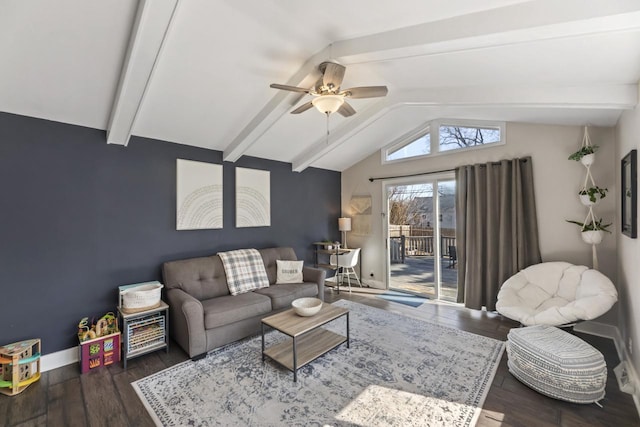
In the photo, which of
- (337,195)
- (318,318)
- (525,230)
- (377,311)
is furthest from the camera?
(337,195)

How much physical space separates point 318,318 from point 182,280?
1693 mm

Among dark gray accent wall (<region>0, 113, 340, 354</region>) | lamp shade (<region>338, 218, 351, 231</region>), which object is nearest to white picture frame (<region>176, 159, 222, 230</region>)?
dark gray accent wall (<region>0, 113, 340, 354</region>)

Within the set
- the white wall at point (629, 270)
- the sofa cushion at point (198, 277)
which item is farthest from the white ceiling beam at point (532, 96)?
the sofa cushion at point (198, 277)

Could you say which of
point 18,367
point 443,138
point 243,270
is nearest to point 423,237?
point 443,138

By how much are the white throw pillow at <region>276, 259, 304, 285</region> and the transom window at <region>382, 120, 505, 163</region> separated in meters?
2.63

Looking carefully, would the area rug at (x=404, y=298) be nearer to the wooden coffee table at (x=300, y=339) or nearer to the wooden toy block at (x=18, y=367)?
the wooden coffee table at (x=300, y=339)

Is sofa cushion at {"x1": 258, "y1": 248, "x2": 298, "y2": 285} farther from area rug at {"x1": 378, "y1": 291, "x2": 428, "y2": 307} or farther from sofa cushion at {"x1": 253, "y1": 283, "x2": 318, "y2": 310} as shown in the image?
area rug at {"x1": 378, "y1": 291, "x2": 428, "y2": 307}

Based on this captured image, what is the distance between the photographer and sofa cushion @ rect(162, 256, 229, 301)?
3076 millimetres

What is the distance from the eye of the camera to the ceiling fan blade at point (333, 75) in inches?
84.7

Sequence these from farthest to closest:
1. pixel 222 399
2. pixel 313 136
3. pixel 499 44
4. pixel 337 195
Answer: pixel 337 195 < pixel 313 136 < pixel 222 399 < pixel 499 44

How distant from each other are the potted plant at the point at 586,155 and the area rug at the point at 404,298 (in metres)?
2.72

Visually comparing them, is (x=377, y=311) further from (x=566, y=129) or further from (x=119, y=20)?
(x=119, y=20)

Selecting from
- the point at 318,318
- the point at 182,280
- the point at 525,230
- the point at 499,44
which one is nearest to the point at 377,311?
the point at 318,318

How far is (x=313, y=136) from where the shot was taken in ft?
13.5
